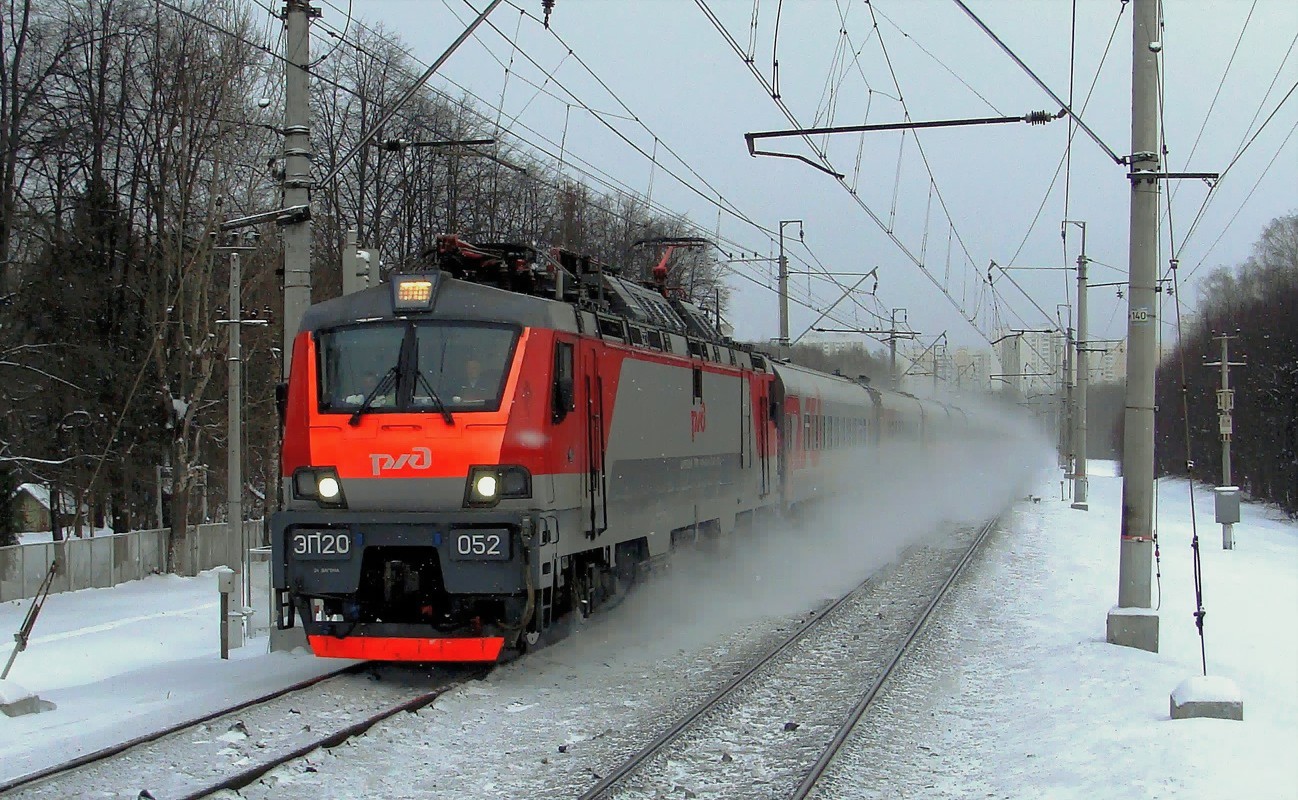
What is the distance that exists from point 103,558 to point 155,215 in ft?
28.9

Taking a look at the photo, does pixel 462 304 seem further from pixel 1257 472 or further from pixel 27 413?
pixel 1257 472

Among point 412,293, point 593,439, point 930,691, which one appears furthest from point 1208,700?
point 412,293

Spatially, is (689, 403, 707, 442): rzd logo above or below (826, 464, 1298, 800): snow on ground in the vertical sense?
above

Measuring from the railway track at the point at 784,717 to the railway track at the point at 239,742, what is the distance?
2023 mm

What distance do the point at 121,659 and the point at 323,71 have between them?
63.1 ft

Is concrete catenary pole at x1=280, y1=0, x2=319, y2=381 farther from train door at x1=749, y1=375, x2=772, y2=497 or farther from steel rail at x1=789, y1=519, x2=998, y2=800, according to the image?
train door at x1=749, y1=375, x2=772, y2=497

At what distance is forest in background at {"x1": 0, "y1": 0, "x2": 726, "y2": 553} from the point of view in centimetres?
2553

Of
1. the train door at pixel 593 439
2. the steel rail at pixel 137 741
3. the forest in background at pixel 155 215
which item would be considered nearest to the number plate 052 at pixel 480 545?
the train door at pixel 593 439

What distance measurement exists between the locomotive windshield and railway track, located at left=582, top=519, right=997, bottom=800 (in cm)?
308

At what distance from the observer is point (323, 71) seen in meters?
30.4

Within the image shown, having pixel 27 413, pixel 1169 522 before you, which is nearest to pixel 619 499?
pixel 27 413

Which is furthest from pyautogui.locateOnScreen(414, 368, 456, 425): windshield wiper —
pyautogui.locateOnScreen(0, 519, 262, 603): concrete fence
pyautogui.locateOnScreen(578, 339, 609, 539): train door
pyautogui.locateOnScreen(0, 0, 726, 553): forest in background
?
pyautogui.locateOnScreen(0, 0, 726, 553): forest in background

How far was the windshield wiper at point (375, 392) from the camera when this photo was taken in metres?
10.0

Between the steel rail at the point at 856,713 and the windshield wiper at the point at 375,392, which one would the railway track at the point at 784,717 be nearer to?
the steel rail at the point at 856,713
